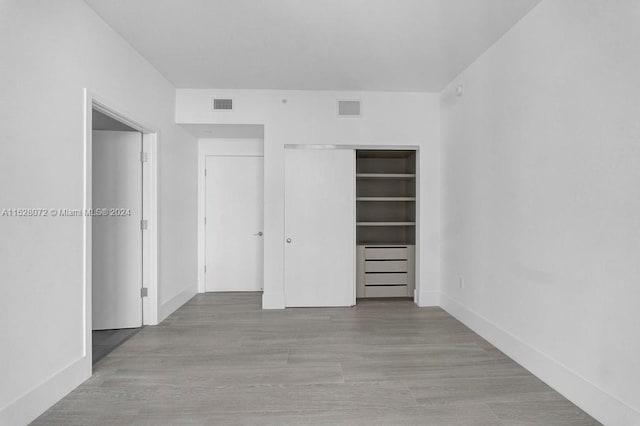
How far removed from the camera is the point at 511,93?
290 cm

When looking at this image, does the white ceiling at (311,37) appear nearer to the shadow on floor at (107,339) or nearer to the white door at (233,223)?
the white door at (233,223)

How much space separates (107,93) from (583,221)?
3.62m

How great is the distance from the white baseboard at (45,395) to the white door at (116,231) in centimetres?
118

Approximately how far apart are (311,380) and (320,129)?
2.99 meters

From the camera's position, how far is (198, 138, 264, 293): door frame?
16.9 ft

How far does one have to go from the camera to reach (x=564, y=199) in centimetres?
231

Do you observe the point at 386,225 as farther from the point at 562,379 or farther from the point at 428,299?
the point at 562,379

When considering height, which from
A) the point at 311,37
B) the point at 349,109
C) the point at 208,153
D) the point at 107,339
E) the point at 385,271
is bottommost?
the point at 107,339

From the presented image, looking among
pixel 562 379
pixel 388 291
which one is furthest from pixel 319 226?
pixel 562 379

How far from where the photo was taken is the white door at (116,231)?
11.8 ft

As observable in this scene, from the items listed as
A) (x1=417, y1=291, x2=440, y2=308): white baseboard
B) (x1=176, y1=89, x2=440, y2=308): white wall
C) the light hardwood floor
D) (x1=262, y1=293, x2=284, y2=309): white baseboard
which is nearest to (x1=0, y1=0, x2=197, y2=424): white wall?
the light hardwood floor

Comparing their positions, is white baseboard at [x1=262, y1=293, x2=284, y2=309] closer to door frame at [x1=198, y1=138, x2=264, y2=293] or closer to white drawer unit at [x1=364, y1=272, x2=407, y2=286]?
white drawer unit at [x1=364, y1=272, x2=407, y2=286]

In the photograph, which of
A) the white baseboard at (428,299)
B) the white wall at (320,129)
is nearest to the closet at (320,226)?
the white wall at (320,129)

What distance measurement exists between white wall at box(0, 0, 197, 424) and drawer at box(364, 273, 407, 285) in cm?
324
